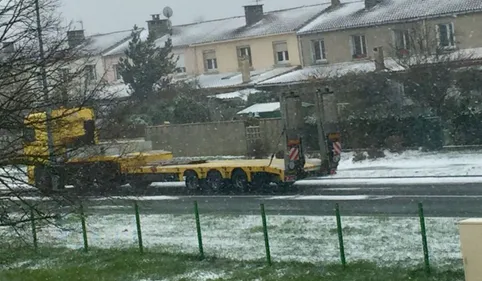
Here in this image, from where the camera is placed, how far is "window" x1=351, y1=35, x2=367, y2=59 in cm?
4934

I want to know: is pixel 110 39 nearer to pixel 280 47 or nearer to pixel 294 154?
pixel 280 47

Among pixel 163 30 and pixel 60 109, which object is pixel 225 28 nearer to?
pixel 163 30

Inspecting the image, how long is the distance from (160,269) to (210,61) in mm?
42408

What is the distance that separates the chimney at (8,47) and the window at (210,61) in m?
43.8

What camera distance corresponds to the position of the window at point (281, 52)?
54625 millimetres

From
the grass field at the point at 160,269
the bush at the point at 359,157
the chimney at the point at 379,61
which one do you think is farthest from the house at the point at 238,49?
the grass field at the point at 160,269

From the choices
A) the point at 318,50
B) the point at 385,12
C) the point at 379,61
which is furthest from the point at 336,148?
the point at 318,50

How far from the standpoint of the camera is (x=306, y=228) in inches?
746

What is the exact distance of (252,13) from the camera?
58.5 metres

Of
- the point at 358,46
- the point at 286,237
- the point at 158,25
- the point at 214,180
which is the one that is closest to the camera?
the point at 286,237

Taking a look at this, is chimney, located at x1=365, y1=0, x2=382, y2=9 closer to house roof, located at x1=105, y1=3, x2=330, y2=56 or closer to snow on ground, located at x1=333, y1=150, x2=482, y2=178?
house roof, located at x1=105, y1=3, x2=330, y2=56

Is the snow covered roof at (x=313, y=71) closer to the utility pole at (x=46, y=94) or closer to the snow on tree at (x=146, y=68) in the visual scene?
the snow on tree at (x=146, y=68)

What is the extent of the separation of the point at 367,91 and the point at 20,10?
24.1 m

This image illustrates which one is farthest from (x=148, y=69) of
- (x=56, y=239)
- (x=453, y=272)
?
(x=453, y=272)
